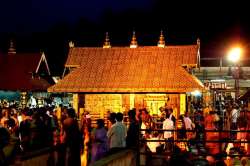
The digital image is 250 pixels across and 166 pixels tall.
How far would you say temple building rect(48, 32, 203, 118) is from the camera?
29172mm

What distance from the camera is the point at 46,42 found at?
81.1m

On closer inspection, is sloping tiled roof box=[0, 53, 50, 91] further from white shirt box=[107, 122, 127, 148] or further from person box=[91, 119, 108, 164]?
white shirt box=[107, 122, 127, 148]

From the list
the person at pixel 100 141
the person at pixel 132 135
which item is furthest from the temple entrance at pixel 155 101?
the person at pixel 132 135

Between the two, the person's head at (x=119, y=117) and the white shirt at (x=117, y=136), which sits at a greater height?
the person's head at (x=119, y=117)

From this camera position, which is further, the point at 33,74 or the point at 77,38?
the point at 77,38

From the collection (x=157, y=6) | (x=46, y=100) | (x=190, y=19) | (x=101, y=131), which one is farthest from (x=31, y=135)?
(x=157, y=6)

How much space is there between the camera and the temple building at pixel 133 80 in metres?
29.2

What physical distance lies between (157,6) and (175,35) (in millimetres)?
7561

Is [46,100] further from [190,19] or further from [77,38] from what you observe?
[77,38]

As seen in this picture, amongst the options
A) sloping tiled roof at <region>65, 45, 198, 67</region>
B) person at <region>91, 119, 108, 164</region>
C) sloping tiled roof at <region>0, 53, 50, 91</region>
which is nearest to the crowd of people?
person at <region>91, 119, 108, 164</region>

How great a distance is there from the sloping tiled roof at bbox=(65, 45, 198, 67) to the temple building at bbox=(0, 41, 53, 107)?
1143 cm

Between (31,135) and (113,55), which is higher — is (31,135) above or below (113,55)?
below

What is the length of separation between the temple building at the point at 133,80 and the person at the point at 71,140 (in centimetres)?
1473

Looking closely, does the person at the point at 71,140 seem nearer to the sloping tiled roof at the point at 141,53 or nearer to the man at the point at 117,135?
the man at the point at 117,135
